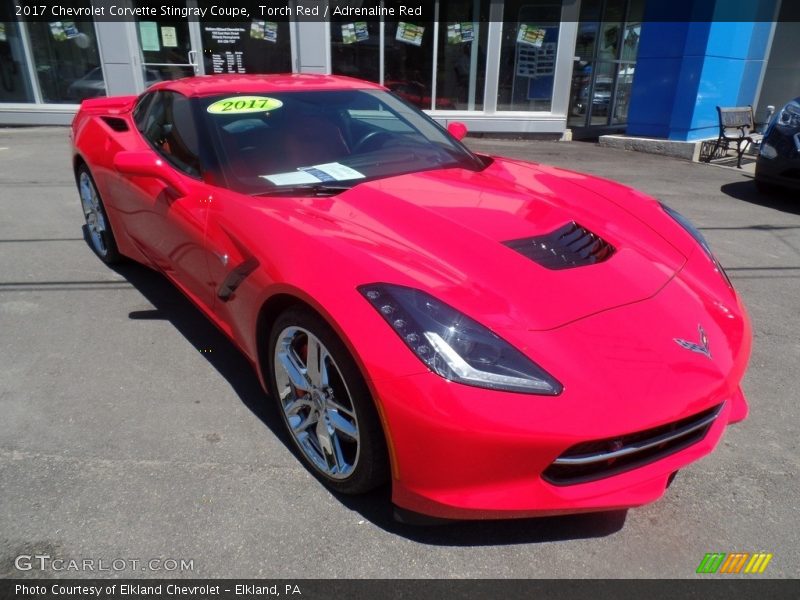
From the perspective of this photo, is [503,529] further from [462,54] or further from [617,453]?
[462,54]

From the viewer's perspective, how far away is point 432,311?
1787mm

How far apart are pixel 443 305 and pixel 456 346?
16 cm

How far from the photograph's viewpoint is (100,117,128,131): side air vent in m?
3.93

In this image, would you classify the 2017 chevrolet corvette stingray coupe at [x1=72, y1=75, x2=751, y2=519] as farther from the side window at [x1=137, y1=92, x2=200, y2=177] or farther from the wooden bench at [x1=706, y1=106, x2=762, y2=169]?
the wooden bench at [x1=706, y1=106, x2=762, y2=169]

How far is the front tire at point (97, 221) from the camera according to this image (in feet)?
13.3

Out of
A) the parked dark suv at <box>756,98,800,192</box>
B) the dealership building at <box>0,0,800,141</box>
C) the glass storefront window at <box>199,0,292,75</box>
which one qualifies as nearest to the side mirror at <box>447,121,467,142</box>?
the parked dark suv at <box>756,98,800,192</box>

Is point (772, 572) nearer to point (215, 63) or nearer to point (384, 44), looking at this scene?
point (384, 44)

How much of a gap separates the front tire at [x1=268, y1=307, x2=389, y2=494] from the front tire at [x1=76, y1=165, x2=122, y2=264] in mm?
2371

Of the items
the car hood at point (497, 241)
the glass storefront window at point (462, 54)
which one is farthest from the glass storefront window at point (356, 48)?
the car hood at point (497, 241)

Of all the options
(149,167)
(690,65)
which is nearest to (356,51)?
(690,65)

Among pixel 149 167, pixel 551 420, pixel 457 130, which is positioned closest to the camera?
pixel 551 420

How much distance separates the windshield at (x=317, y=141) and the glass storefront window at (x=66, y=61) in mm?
9891

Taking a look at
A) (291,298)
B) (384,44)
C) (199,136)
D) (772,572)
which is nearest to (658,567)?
(772,572)

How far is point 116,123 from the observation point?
403cm
